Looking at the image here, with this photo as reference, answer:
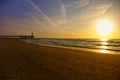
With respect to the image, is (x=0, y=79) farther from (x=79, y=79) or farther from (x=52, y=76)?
(x=79, y=79)

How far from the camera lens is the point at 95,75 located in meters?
11.9

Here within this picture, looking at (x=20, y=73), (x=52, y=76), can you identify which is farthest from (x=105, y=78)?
(x=20, y=73)

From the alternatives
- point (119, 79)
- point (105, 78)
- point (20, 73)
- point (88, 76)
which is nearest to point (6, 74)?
point (20, 73)

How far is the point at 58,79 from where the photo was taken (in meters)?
10.9

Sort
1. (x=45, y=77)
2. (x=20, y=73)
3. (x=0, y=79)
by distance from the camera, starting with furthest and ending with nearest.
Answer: (x=20, y=73)
(x=45, y=77)
(x=0, y=79)

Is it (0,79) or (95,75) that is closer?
(0,79)

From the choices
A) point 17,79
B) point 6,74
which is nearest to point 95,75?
point 17,79

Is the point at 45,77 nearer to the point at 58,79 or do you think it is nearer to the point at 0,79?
the point at 58,79

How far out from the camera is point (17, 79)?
35.4 ft

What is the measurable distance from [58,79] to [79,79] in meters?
1.31

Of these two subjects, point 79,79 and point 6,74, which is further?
point 6,74

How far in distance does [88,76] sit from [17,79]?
4602 millimetres

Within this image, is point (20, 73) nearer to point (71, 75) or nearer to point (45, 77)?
point (45, 77)

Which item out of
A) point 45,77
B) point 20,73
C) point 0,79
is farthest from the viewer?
point 20,73
